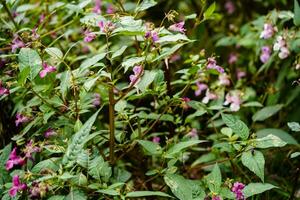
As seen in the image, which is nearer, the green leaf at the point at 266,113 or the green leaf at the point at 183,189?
the green leaf at the point at 183,189

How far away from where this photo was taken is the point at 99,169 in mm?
1153

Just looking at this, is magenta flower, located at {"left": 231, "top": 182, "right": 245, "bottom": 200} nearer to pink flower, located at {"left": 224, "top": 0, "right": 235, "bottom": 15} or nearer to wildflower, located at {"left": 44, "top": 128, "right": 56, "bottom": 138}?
wildflower, located at {"left": 44, "top": 128, "right": 56, "bottom": 138}

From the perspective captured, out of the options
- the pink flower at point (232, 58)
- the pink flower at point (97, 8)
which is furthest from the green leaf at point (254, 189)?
the pink flower at point (232, 58)

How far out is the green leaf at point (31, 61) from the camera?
1.16 metres

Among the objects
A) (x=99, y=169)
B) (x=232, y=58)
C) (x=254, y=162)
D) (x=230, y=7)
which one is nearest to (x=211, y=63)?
(x=254, y=162)

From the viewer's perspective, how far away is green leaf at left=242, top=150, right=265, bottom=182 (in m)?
1.12

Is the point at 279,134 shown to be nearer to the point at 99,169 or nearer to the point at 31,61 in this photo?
the point at 99,169

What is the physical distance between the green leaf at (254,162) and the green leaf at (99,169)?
0.37 metres

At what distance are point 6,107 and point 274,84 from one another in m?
1.23

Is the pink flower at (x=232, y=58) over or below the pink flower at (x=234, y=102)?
below

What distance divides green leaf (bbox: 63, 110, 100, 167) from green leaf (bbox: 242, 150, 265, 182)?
1.37ft

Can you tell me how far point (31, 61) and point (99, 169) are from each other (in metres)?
0.35

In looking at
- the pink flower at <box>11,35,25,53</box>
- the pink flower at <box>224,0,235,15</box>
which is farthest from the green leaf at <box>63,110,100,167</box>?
the pink flower at <box>224,0,235,15</box>

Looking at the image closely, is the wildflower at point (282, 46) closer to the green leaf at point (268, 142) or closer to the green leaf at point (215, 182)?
the green leaf at point (268, 142)
